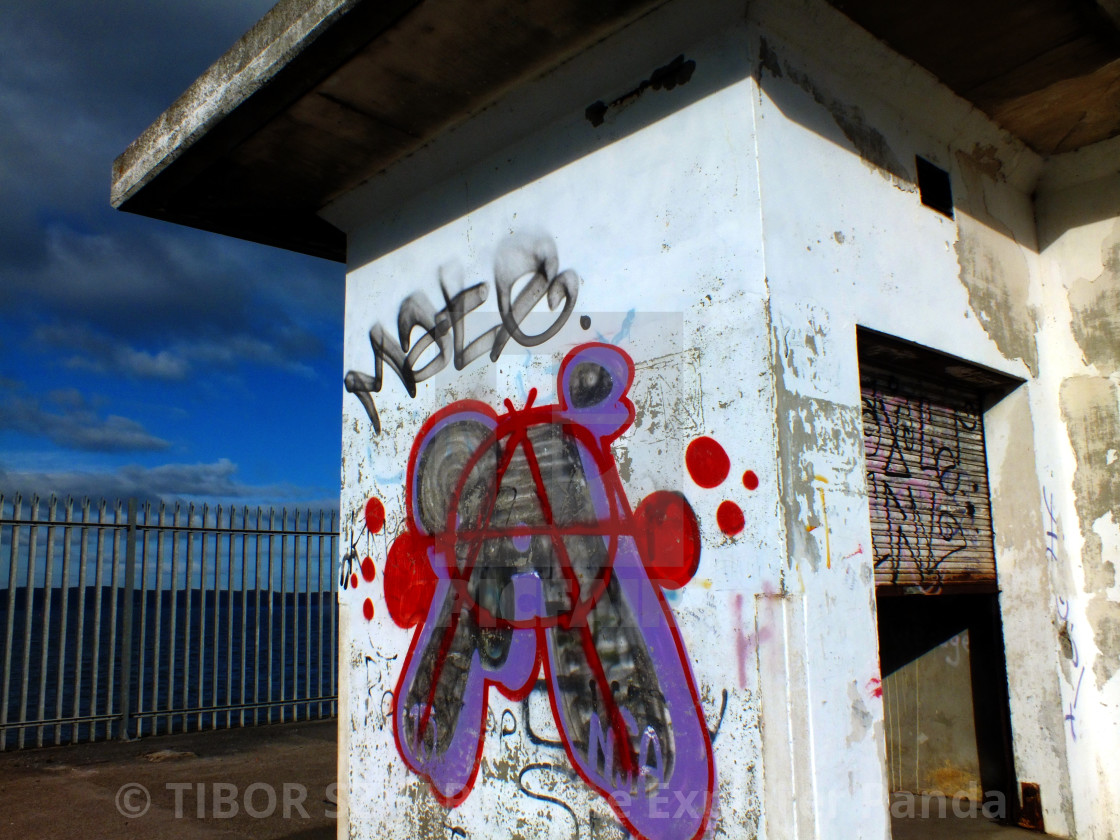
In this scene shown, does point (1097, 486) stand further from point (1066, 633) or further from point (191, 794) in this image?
point (191, 794)

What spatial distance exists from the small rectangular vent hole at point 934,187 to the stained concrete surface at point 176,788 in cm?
504

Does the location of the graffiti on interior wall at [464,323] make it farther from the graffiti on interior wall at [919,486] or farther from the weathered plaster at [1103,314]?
the weathered plaster at [1103,314]

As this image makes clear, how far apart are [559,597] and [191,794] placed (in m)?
3.64

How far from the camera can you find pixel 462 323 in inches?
191

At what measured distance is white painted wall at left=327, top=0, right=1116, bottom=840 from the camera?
3.37 m

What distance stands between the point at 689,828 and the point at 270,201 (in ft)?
15.1

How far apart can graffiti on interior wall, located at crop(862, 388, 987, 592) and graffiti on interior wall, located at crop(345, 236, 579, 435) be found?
1673 mm

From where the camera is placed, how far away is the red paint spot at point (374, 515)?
5191mm

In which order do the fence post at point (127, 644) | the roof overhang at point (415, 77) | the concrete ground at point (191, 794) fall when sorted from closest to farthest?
the roof overhang at point (415, 77) → the concrete ground at point (191, 794) → the fence post at point (127, 644)

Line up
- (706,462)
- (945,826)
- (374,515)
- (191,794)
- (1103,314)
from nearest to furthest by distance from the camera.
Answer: (706,462), (945,826), (1103,314), (374,515), (191,794)

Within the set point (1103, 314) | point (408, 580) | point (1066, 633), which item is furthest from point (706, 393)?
point (1103, 314)

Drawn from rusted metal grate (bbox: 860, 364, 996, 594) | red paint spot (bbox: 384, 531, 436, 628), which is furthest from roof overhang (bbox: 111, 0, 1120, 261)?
red paint spot (bbox: 384, 531, 436, 628)

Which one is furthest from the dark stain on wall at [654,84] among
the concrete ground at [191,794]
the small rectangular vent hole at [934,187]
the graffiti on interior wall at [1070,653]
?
the concrete ground at [191,794]

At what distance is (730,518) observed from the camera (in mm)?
3463
